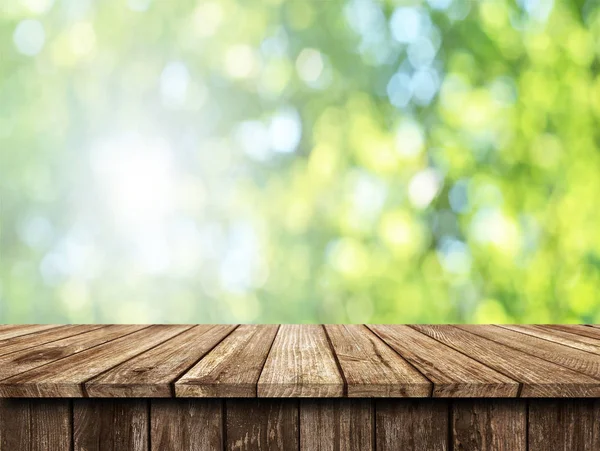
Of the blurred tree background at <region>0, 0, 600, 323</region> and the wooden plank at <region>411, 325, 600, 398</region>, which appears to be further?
the blurred tree background at <region>0, 0, 600, 323</region>

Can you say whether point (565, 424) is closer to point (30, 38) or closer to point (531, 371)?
point (531, 371)

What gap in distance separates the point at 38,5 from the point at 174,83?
2.53ft

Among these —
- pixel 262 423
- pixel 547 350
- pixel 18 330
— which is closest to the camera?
pixel 262 423

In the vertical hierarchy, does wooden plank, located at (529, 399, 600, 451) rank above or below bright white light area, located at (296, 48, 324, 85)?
below

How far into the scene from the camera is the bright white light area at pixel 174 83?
8.52 feet

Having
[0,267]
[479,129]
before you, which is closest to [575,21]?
[479,129]

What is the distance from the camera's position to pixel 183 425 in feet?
2.58

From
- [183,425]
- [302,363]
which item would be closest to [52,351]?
[183,425]

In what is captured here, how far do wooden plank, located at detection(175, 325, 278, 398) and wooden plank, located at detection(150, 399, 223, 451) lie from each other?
4 centimetres

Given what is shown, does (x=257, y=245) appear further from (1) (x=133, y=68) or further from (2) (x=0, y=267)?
(2) (x=0, y=267)

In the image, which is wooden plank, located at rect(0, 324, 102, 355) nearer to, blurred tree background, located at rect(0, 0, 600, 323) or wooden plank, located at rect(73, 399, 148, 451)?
wooden plank, located at rect(73, 399, 148, 451)

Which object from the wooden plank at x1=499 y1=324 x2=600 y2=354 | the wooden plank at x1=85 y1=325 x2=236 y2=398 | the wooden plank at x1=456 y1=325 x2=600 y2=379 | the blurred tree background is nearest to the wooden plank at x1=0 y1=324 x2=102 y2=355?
the wooden plank at x1=85 y1=325 x2=236 y2=398

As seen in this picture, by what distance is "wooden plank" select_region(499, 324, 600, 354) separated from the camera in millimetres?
1052

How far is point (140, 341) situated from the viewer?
113 centimetres
